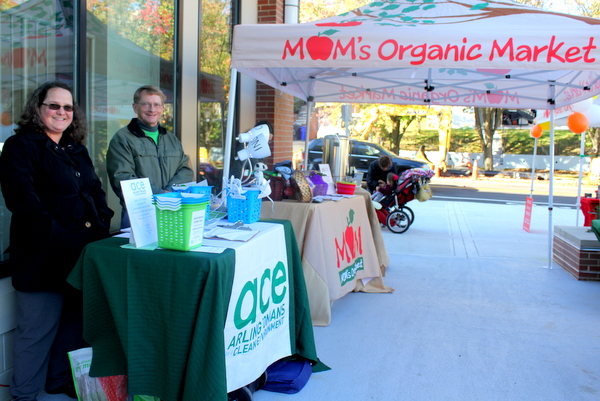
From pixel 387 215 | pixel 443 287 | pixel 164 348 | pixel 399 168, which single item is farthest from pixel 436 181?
pixel 164 348

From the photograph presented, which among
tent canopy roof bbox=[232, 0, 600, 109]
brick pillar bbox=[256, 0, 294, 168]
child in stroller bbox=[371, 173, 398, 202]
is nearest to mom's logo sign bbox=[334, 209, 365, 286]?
tent canopy roof bbox=[232, 0, 600, 109]

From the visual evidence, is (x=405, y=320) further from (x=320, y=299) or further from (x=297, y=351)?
(x=297, y=351)

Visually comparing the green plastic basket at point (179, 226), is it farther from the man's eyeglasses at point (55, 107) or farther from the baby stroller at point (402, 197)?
the baby stroller at point (402, 197)

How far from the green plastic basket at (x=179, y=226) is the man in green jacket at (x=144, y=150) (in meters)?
0.82

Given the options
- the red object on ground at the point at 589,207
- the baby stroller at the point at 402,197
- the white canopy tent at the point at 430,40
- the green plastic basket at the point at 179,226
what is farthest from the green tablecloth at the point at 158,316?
the red object on ground at the point at 589,207

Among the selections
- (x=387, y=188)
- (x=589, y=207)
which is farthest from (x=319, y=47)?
A: (x=589, y=207)

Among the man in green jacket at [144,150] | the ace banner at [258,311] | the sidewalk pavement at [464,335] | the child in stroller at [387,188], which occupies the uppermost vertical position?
the man in green jacket at [144,150]

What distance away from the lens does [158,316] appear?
2.39 meters

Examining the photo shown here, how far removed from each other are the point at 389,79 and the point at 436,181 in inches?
647

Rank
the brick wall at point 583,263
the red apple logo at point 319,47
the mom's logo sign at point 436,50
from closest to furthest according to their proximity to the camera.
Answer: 1. the mom's logo sign at point 436,50
2. the red apple logo at point 319,47
3. the brick wall at point 583,263

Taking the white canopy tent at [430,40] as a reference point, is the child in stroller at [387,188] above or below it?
below

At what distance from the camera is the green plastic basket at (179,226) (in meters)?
2.35

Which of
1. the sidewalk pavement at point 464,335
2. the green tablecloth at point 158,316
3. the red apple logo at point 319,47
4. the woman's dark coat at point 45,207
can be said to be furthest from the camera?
the red apple logo at point 319,47

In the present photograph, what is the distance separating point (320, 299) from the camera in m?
4.05
